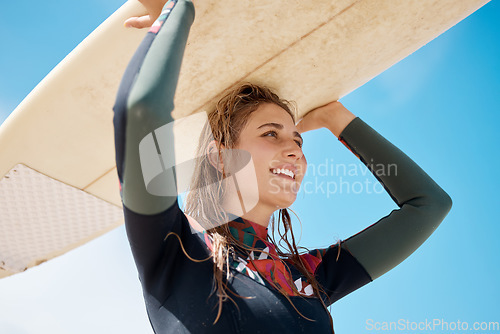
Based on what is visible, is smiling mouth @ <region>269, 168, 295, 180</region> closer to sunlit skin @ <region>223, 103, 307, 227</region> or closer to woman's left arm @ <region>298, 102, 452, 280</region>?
sunlit skin @ <region>223, 103, 307, 227</region>

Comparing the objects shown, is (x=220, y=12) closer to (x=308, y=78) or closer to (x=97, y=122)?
(x=308, y=78)

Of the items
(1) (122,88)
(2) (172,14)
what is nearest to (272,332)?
(1) (122,88)

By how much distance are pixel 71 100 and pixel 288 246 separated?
97 cm

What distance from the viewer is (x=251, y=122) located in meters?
1.64

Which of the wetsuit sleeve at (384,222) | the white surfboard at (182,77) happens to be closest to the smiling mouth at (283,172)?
the wetsuit sleeve at (384,222)

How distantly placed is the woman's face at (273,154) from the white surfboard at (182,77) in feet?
0.70

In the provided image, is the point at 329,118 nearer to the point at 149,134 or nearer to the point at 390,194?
the point at 390,194

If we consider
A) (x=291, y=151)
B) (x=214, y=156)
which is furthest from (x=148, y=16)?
(x=291, y=151)

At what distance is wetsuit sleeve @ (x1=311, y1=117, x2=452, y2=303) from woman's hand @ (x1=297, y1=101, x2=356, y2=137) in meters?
0.03

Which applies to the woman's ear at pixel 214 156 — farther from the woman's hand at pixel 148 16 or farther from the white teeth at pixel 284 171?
the woman's hand at pixel 148 16

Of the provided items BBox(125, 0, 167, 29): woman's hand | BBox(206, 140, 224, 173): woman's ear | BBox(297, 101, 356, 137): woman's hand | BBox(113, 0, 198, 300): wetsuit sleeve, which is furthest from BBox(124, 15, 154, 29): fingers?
BBox(297, 101, 356, 137): woman's hand

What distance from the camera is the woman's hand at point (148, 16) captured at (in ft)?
4.45

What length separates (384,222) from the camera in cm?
172

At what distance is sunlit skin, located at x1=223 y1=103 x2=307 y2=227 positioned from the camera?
1.50m
